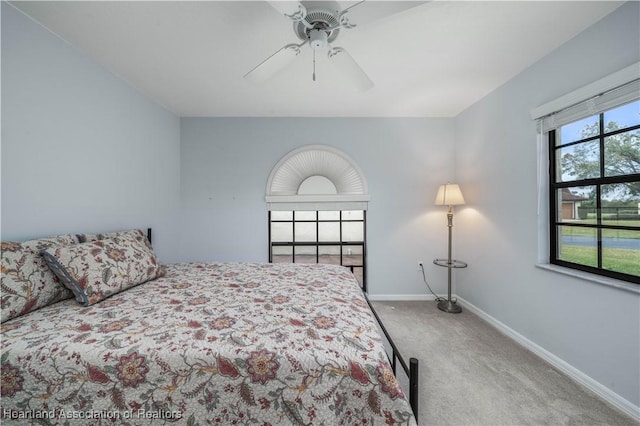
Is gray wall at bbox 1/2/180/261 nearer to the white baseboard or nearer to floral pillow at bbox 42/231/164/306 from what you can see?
floral pillow at bbox 42/231/164/306

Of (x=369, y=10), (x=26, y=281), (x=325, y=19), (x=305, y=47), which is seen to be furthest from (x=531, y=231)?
(x=26, y=281)

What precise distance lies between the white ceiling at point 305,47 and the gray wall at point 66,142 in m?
0.19

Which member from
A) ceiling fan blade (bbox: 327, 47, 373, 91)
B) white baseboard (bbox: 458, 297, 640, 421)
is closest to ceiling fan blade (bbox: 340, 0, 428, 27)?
ceiling fan blade (bbox: 327, 47, 373, 91)

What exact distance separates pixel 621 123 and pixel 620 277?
40.9 inches

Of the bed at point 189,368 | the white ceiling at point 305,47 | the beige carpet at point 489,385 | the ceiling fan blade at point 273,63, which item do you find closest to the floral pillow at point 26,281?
the bed at point 189,368

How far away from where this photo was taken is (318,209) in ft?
10.9

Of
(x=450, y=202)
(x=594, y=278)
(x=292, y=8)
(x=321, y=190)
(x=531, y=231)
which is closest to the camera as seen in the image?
(x=292, y=8)

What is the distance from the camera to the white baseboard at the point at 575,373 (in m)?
1.47

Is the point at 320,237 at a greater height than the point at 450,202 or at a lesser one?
lesser

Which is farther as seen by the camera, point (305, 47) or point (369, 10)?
point (305, 47)

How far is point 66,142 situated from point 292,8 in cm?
198

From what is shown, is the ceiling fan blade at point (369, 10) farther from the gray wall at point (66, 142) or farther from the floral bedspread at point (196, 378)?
the gray wall at point (66, 142)

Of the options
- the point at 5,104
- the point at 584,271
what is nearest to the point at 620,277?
the point at 584,271

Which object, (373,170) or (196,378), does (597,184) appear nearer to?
(373,170)
